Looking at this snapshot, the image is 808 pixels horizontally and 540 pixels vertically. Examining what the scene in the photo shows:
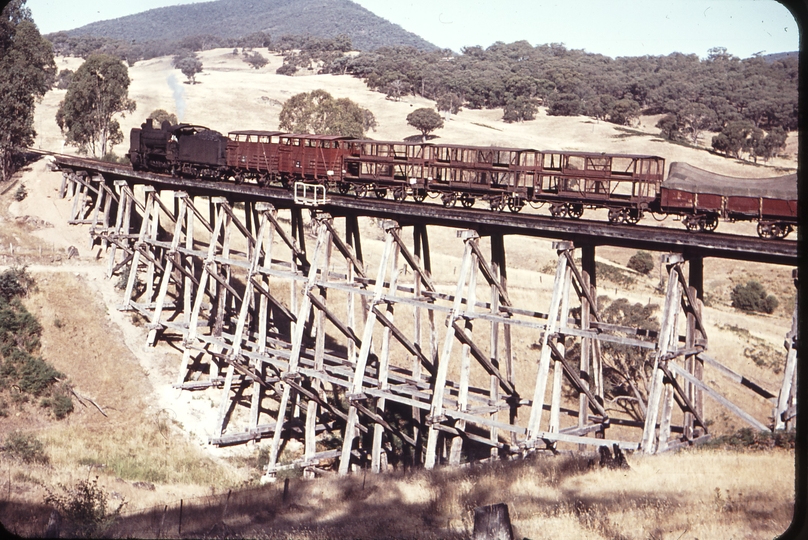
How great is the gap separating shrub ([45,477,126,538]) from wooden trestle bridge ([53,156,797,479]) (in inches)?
262

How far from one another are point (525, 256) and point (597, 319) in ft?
94.8

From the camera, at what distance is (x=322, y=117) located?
165 feet

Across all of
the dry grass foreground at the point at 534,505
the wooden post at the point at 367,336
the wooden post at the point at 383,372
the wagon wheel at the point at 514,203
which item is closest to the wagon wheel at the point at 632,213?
the wagon wheel at the point at 514,203

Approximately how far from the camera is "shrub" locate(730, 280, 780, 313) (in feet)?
132


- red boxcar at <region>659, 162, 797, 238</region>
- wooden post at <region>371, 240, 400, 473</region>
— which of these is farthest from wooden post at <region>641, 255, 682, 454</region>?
wooden post at <region>371, 240, 400, 473</region>

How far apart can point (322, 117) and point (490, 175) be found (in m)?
29.8

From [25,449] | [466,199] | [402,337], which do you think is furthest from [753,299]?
[25,449]

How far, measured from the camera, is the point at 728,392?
2736cm

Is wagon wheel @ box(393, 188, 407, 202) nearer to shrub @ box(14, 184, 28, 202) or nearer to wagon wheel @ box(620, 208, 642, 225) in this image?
wagon wheel @ box(620, 208, 642, 225)

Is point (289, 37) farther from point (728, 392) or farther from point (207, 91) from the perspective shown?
point (728, 392)

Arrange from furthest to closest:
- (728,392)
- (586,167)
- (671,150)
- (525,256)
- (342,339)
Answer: (671,150) < (525,256) < (342,339) < (728,392) < (586,167)

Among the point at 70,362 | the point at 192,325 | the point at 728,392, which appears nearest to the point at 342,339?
the point at 192,325

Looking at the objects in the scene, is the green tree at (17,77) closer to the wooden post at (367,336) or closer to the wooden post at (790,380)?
the wooden post at (367,336)

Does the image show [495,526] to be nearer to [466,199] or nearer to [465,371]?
[465,371]
